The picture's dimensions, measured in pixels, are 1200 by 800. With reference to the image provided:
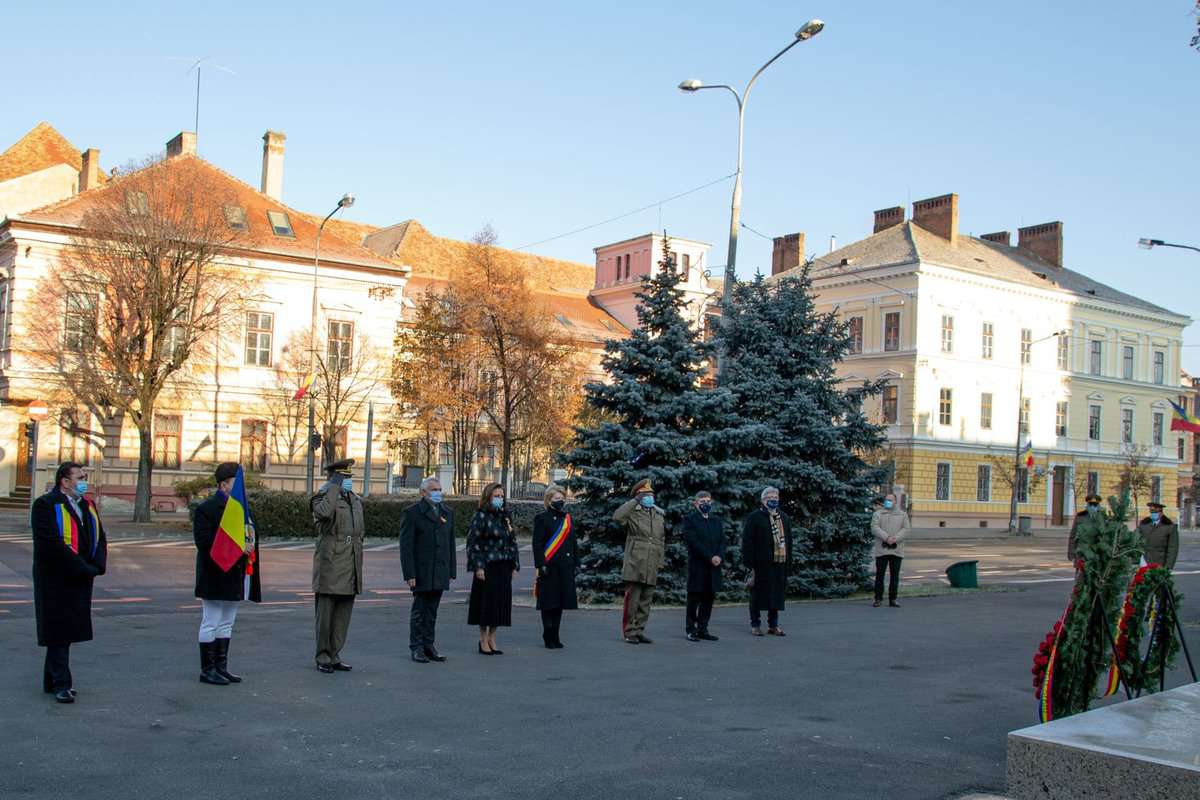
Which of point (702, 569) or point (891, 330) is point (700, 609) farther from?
point (891, 330)

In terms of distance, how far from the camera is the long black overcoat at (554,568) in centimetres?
1343

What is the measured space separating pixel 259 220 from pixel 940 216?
3749cm

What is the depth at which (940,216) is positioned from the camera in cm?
6762

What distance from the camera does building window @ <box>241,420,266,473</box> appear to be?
47.7m

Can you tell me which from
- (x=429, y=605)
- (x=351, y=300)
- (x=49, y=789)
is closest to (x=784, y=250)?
(x=351, y=300)

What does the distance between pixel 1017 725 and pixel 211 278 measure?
34296 millimetres

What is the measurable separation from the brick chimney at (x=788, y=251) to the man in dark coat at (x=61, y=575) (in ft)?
222

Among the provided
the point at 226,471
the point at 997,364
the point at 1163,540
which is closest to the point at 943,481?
the point at 997,364

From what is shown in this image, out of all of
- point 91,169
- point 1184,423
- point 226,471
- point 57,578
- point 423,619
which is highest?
point 91,169

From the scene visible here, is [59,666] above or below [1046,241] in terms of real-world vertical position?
below

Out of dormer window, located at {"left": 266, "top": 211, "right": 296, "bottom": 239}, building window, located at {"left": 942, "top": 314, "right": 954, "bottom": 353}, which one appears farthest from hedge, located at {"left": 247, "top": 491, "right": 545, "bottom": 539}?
building window, located at {"left": 942, "top": 314, "right": 954, "bottom": 353}

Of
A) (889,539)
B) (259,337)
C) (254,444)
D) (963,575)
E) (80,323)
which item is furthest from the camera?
(259,337)

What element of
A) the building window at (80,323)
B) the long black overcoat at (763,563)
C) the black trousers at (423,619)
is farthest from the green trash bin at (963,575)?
the building window at (80,323)

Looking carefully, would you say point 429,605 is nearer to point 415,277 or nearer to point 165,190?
point 165,190
